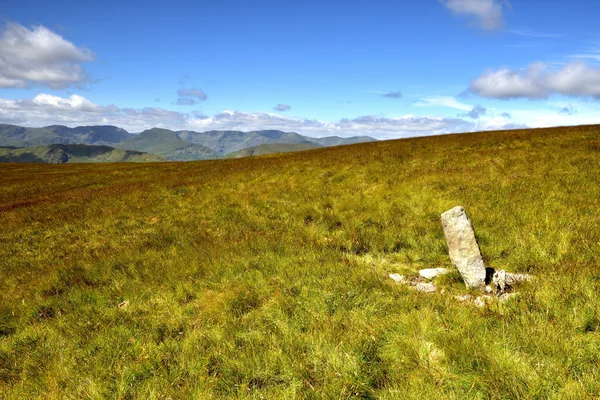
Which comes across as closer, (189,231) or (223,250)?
(223,250)

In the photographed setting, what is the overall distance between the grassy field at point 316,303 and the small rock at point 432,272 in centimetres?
42

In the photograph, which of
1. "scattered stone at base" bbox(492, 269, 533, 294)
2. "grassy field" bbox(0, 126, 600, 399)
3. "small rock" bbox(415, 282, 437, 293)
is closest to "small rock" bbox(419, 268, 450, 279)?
"grassy field" bbox(0, 126, 600, 399)

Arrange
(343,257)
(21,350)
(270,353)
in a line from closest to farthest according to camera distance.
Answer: (270,353) < (21,350) < (343,257)

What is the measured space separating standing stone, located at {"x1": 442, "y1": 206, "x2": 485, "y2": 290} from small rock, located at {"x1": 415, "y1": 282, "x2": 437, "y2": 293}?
2.20 ft

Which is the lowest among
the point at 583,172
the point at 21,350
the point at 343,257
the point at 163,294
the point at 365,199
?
the point at 21,350

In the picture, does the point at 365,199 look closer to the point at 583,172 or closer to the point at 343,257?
the point at 343,257

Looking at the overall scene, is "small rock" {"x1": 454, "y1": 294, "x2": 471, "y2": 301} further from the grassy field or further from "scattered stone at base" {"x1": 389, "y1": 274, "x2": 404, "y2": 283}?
"scattered stone at base" {"x1": 389, "y1": 274, "x2": 404, "y2": 283}

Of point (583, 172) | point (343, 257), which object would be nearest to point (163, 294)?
point (343, 257)

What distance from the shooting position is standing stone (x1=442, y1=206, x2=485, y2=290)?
21.0 ft

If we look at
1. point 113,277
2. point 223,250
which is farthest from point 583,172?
point 113,277

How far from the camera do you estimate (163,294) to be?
6914 millimetres

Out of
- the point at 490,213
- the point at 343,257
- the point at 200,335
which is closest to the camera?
the point at 200,335

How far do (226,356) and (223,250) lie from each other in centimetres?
503

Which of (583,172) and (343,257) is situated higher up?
(583,172)
